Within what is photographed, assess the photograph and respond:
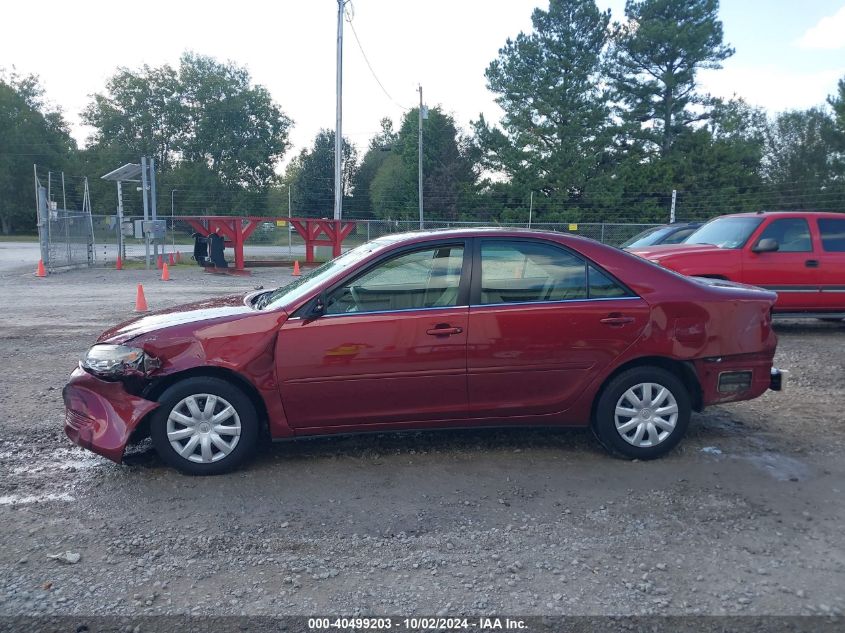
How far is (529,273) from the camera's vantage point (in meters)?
4.83

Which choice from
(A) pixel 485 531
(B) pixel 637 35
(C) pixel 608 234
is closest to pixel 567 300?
(A) pixel 485 531

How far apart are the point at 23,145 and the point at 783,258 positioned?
2470 inches

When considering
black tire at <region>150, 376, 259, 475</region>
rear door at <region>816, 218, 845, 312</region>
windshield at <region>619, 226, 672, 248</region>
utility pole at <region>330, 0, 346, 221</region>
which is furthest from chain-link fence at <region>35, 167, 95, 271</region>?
rear door at <region>816, 218, 845, 312</region>

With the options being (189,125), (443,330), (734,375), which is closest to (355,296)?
(443,330)

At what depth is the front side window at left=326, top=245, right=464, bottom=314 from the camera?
182 inches

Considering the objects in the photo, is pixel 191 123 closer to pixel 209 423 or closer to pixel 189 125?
pixel 189 125

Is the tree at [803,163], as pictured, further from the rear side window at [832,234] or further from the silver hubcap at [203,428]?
the silver hubcap at [203,428]

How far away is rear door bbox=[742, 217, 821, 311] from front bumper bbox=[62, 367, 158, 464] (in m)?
8.10

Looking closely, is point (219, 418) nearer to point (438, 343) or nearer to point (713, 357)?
point (438, 343)

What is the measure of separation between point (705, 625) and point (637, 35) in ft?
148

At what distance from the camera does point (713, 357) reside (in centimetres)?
486

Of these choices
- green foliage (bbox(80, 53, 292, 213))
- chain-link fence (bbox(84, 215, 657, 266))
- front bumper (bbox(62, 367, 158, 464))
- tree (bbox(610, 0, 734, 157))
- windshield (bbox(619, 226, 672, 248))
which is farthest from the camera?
green foliage (bbox(80, 53, 292, 213))

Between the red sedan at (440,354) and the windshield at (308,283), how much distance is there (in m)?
0.03

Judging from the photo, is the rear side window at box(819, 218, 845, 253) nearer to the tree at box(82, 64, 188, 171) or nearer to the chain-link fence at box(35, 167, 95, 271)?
the chain-link fence at box(35, 167, 95, 271)
